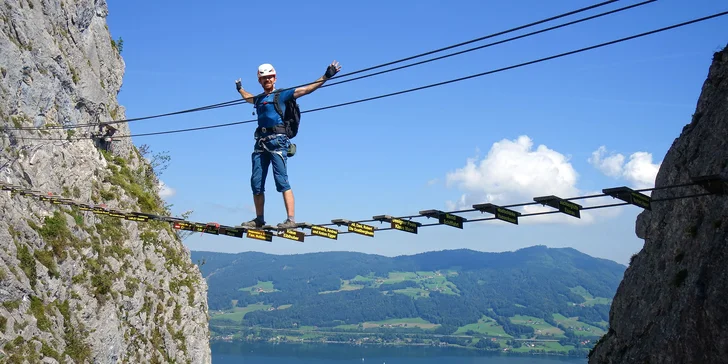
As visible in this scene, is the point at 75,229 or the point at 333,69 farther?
the point at 75,229

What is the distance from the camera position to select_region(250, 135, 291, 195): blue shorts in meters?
14.6

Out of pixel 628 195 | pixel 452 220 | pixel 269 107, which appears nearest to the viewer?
pixel 628 195

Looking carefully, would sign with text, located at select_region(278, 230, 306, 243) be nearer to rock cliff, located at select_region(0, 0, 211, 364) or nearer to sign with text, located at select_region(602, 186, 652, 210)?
sign with text, located at select_region(602, 186, 652, 210)

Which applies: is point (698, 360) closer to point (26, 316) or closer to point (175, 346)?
point (26, 316)

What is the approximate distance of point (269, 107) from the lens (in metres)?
14.5

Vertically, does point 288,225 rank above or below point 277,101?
below

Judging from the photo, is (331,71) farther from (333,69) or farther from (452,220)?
(452,220)

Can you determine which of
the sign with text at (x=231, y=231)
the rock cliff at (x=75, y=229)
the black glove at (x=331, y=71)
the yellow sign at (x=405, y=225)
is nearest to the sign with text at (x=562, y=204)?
the yellow sign at (x=405, y=225)

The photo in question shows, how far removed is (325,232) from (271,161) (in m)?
1.94

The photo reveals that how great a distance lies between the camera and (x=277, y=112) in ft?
47.8

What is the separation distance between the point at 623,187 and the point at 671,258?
33.9 feet

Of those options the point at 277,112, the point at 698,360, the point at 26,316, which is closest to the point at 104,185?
the point at 26,316

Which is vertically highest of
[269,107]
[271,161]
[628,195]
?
[269,107]

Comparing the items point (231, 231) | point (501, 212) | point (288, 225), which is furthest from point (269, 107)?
point (501, 212)
